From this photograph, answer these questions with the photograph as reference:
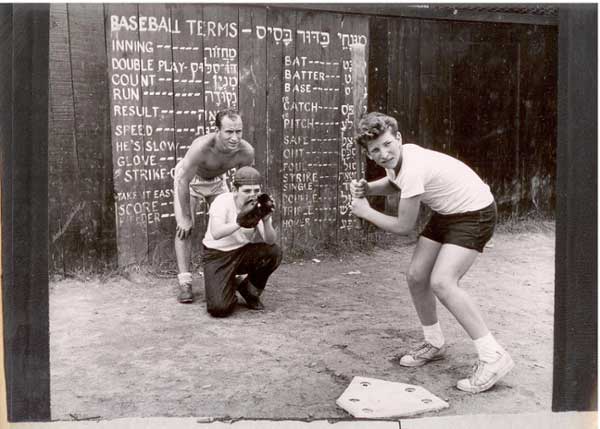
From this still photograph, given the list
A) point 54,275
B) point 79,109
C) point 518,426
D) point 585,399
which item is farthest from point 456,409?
point 79,109

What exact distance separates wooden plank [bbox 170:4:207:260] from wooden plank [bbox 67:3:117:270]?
12.4 inches

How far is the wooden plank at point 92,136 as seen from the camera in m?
3.18

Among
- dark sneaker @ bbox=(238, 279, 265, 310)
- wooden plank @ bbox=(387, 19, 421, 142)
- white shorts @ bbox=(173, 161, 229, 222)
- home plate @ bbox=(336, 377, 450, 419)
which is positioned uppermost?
wooden plank @ bbox=(387, 19, 421, 142)

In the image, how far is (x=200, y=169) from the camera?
356cm

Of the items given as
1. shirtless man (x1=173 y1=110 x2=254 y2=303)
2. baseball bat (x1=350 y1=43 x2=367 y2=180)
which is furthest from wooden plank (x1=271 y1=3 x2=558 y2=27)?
shirtless man (x1=173 y1=110 x2=254 y2=303)

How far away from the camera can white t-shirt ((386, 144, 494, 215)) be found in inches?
126

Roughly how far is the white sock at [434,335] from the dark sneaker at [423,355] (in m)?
0.02

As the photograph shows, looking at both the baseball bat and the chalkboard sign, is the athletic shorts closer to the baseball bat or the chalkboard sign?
the chalkboard sign

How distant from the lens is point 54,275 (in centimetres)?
325

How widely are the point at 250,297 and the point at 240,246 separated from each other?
325 mm

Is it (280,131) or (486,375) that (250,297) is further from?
(486,375)

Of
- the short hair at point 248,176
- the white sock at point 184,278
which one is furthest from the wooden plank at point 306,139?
the white sock at point 184,278

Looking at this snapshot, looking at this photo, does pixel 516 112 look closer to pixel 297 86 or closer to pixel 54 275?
pixel 297 86

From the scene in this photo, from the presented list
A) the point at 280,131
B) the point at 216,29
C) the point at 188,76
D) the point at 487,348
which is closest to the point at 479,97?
the point at 280,131
